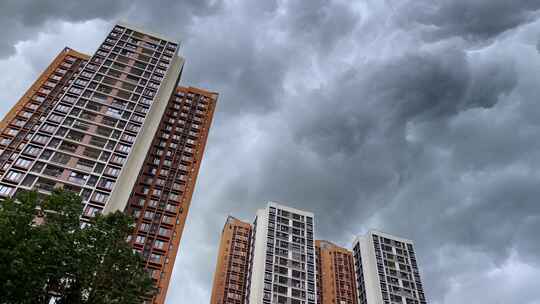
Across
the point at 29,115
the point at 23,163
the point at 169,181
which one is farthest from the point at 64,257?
the point at 29,115

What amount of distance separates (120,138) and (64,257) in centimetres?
4042

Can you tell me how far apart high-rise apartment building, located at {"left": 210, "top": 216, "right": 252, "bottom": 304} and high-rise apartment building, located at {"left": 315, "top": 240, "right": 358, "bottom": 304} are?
16.0 meters

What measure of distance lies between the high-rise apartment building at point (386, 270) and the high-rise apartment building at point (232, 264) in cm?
2299

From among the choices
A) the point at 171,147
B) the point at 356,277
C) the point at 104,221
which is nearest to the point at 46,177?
the point at 171,147

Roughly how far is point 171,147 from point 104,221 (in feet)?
170

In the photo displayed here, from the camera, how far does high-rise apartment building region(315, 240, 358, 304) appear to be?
8006cm

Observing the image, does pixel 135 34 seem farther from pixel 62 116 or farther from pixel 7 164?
pixel 7 164

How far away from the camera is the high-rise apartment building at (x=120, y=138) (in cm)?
5009

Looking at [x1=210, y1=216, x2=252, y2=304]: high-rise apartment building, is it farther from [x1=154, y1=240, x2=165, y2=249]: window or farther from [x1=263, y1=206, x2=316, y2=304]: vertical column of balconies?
[x1=154, y1=240, x2=165, y2=249]: window

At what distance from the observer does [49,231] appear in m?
18.5

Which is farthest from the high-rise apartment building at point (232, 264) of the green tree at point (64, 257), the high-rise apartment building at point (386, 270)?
the green tree at point (64, 257)

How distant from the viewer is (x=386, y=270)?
242 feet

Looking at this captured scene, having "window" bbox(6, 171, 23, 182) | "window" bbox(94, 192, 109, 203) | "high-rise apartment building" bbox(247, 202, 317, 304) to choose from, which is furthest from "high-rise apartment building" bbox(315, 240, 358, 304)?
"window" bbox(6, 171, 23, 182)

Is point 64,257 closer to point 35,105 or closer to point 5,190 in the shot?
point 5,190
